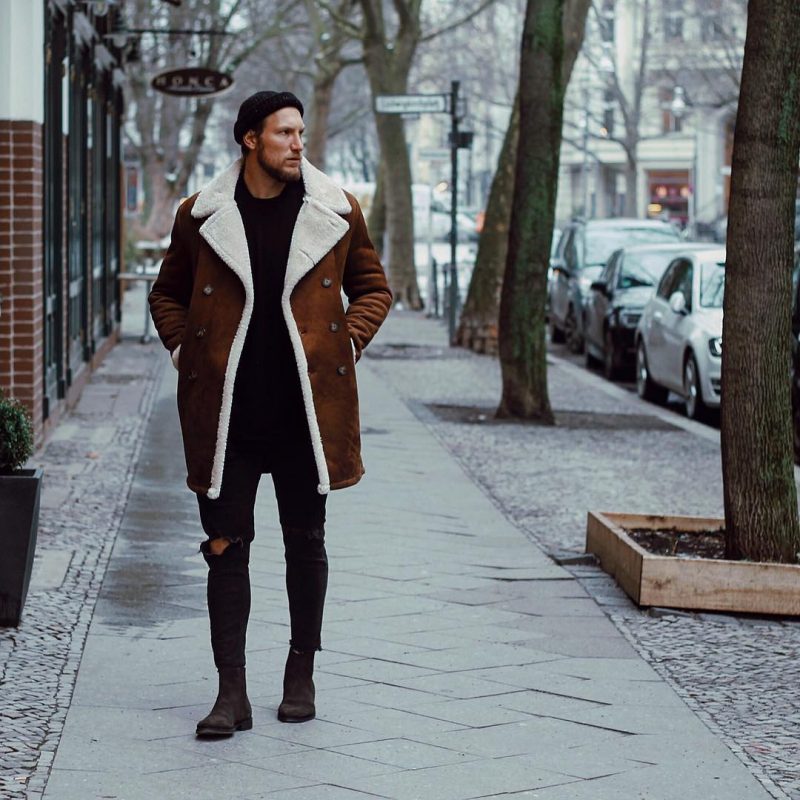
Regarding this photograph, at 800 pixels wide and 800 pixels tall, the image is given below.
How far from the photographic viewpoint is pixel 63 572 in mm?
7824

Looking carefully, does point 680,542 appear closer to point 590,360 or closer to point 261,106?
point 261,106

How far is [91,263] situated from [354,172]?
9248 cm

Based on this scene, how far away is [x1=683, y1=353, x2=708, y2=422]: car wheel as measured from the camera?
51.7ft

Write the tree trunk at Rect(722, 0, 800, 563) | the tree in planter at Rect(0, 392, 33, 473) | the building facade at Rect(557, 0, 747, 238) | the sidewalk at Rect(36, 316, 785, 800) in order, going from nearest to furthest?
1. the sidewalk at Rect(36, 316, 785, 800)
2. the tree in planter at Rect(0, 392, 33, 473)
3. the tree trunk at Rect(722, 0, 800, 563)
4. the building facade at Rect(557, 0, 747, 238)

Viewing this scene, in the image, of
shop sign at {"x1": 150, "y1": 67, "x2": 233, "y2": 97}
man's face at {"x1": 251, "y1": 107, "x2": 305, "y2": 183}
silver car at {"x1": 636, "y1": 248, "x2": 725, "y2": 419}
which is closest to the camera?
man's face at {"x1": 251, "y1": 107, "x2": 305, "y2": 183}

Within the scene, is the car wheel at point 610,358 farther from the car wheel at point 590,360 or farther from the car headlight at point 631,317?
the car wheel at point 590,360

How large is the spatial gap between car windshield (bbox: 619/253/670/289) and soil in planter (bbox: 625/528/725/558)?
12.0 metres

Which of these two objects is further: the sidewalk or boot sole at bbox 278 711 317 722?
Result: boot sole at bbox 278 711 317 722

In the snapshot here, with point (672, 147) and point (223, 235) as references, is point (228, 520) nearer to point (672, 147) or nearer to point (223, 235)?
point (223, 235)

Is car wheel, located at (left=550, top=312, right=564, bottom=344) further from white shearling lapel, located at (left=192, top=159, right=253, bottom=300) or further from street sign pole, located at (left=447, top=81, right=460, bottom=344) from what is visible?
white shearling lapel, located at (left=192, top=159, right=253, bottom=300)

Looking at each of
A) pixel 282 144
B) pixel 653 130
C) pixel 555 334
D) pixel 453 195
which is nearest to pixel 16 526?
pixel 282 144

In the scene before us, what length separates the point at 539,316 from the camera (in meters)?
14.6

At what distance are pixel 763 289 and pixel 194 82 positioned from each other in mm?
14112

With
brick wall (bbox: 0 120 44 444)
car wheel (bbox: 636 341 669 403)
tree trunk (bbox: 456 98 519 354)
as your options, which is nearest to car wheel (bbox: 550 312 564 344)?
tree trunk (bbox: 456 98 519 354)
